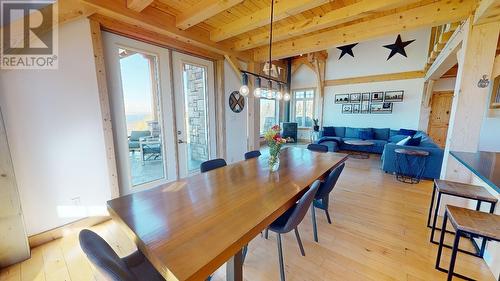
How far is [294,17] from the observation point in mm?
2863

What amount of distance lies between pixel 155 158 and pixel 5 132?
1.57 meters

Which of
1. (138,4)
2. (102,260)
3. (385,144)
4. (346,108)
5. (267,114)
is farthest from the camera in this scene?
(267,114)

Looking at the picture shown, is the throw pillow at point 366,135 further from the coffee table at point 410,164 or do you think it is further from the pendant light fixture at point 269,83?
the pendant light fixture at point 269,83

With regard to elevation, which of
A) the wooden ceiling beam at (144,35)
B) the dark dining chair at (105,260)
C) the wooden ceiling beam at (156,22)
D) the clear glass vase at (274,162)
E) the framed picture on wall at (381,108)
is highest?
the wooden ceiling beam at (156,22)

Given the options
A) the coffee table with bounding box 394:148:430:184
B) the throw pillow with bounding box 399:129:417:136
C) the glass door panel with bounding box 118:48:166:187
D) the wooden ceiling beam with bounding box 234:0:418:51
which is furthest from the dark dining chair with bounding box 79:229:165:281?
the throw pillow with bounding box 399:129:417:136

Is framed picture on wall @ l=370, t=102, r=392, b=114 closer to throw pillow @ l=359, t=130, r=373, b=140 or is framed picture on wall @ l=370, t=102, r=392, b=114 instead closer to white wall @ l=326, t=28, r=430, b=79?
throw pillow @ l=359, t=130, r=373, b=140

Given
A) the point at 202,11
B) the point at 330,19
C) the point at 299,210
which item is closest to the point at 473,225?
the point at 299,210

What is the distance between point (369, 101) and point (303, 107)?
261 centimetres

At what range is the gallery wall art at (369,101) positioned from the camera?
6.64 meters

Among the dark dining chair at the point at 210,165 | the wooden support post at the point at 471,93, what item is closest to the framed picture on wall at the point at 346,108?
the wooden support post at the point at 471,93

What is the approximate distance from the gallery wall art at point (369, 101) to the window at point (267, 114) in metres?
2.58

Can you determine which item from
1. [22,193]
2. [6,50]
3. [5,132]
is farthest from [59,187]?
[6,50]

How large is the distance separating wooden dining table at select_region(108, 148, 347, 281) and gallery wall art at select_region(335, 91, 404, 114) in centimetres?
626

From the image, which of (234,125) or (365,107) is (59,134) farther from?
(365,107)
